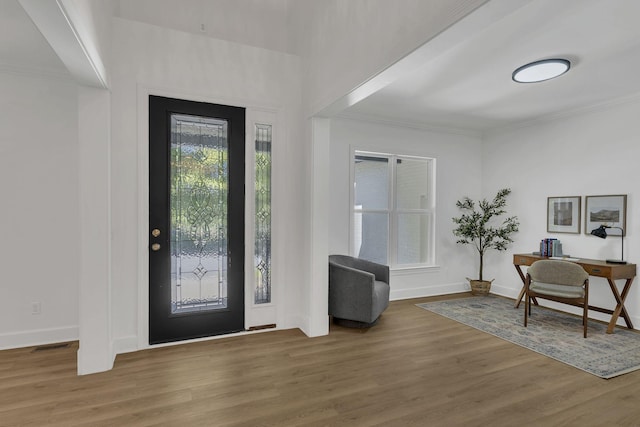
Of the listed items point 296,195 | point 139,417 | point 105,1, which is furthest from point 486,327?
point 105,1

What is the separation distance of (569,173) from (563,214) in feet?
1.92

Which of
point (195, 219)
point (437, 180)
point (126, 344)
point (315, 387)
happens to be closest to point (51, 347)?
point (126, 344)

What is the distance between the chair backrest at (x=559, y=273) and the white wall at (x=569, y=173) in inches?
39.9

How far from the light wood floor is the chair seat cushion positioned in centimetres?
90

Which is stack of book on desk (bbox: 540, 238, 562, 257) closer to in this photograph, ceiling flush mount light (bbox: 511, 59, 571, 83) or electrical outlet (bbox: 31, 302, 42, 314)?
ceiling flush mount light (bbox: 511, 59, 571, 83)

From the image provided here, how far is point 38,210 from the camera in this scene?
3182mm


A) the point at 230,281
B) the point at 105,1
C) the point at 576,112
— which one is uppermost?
the point at 105,1

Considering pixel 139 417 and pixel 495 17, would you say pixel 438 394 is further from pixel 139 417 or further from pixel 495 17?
pixel 495 17

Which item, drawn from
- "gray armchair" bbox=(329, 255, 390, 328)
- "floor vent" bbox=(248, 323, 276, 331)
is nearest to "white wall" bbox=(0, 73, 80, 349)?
"floor vent" bbox=(248, 323, 276, 331)

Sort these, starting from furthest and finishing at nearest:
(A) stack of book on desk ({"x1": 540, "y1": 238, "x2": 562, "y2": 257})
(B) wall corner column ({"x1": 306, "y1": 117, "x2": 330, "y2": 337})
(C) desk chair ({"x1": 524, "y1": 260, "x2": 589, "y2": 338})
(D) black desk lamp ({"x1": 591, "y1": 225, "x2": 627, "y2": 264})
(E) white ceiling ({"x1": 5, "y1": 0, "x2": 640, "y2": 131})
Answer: (A) stack of book on desk ({"x1": 540, "y1": 238, "x2": 562, "y2": 257})
(D) black desk lamp ({"x1": 591, "y1": 225, "x2": 627, "y2": 264})
(C) desk chair ({"x1": 524, "y1": 260, "x2": 589, "y2": 338})
(B) wall corner column ({"x1": 306, "y1": 117, "x2": 330, "y2": 337})
(E) white ceiling ({"x1": 5, "y1": 0, "x2": 640, "y2": 131})

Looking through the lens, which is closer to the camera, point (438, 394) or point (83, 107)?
point (438, 394)

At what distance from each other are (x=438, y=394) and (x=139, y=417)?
2067 mm

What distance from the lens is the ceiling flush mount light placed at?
9.73ft

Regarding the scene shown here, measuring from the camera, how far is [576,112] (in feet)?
14.4
